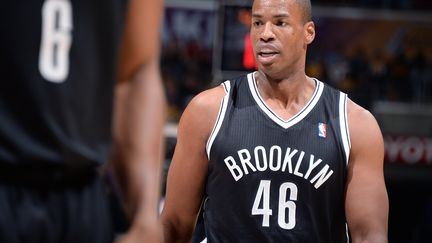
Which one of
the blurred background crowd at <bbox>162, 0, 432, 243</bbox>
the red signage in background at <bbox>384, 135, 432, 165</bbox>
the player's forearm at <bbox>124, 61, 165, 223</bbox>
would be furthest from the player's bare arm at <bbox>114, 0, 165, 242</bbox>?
the red signage in background at <bbox>384, 135, 432, 165</bbox>

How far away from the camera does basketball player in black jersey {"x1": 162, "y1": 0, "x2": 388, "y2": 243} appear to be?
4250 mm

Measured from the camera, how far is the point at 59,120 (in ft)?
6.27

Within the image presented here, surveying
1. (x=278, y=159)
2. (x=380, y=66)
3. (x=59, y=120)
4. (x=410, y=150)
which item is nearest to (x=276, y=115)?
(x=278, y=159)

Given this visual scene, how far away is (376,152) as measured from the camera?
171 inches

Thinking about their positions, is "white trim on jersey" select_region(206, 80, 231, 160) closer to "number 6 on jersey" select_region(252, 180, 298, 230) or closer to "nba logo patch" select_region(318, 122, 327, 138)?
"number 6 on jersey" select_region(252, 180, 298, 230)

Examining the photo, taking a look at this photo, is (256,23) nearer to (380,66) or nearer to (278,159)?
(278,159)

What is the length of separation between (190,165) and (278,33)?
0.75 m

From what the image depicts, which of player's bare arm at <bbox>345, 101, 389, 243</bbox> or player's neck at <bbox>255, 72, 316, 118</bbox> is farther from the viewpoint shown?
player's neck at <bbox>255, 72, 316, 118</bbox>

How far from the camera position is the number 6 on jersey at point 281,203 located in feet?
13.9

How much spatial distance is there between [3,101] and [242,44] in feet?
22.4

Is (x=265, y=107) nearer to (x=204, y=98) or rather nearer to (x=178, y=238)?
(x=204, y=98)

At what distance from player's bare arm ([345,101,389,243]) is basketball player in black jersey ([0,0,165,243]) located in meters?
2.30

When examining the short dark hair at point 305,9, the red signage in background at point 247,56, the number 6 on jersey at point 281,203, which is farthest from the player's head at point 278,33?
the red signage in background at point 247,56

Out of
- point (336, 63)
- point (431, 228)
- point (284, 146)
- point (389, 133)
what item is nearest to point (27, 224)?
point (284, 146)
